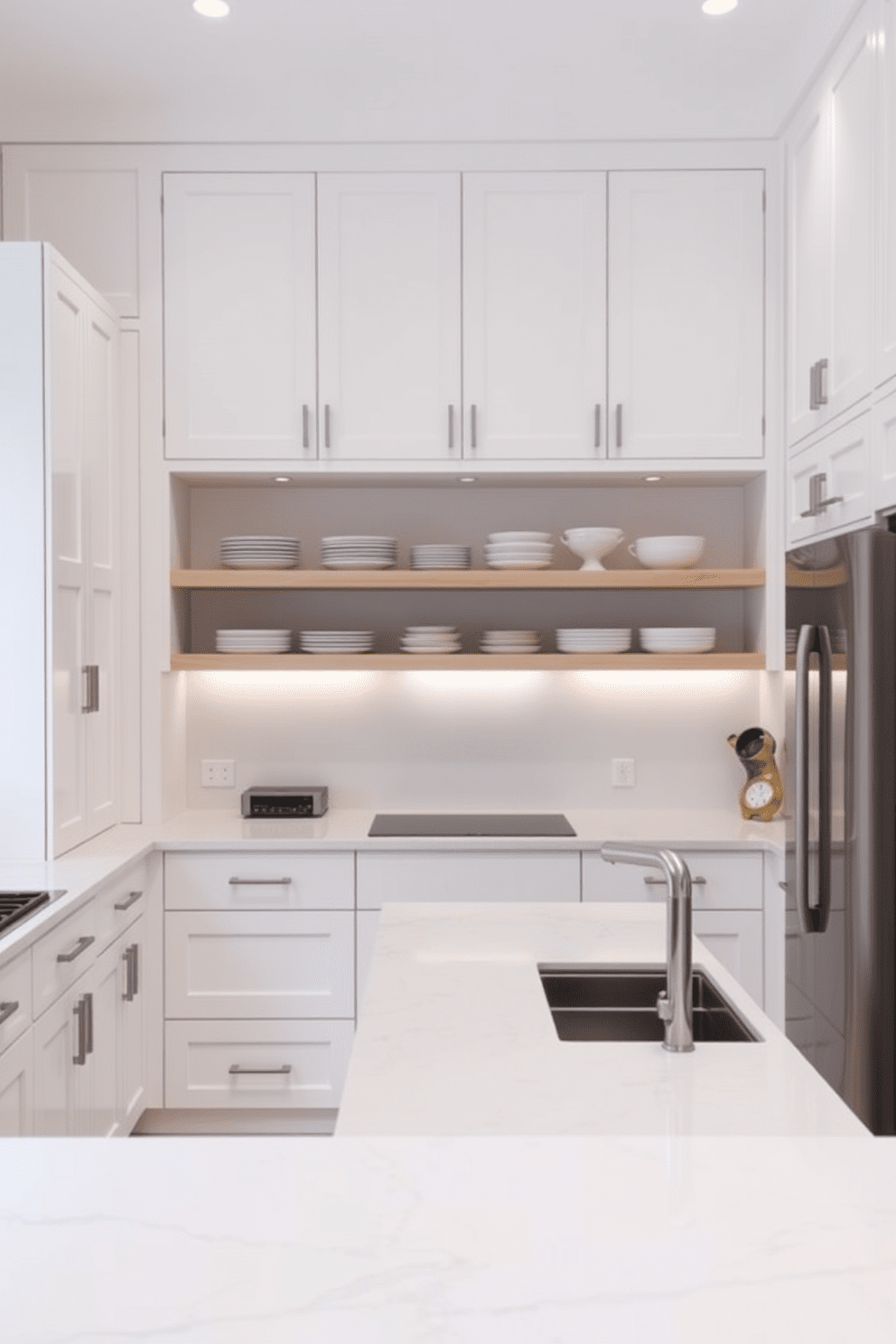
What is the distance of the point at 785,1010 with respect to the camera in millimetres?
2709

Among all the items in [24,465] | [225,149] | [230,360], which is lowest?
[24,465]

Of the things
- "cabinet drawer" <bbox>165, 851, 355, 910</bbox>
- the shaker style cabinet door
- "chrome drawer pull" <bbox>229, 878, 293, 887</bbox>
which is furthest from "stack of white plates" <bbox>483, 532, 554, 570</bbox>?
"chrome drawer pull" <bbox>229, 878, 293, 887</bbox>

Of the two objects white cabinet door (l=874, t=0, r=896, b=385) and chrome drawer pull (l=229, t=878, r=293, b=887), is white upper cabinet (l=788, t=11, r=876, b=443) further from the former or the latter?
chrome drawer pull (l=229, t=878, r=293, b=887)

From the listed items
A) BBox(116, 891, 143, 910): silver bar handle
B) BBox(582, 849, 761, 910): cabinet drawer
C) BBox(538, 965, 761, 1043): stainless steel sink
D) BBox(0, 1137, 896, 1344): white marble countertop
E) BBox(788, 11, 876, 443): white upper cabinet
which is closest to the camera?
BBox(0, 1137, 896, 1344): white marble countertop

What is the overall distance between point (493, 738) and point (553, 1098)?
8.39 feet

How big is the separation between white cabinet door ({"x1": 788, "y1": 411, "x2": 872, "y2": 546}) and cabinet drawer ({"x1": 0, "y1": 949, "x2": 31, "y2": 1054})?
6.70 ft

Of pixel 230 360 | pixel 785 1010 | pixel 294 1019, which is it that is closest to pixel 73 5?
pixel 230 360

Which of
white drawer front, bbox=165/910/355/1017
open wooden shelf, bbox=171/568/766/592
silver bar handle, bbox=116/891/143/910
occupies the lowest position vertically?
white drawer front, bbox=165/910/355/1017

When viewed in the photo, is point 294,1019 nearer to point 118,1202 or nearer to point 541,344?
point 541,344

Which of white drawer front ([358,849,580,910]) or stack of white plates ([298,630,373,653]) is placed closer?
white drawer front ([358,849,580,910])

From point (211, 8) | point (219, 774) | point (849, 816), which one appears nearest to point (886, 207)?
point (849, 816)

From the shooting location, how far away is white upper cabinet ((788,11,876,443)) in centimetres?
269

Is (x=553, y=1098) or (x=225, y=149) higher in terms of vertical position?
(x=225, y=149)

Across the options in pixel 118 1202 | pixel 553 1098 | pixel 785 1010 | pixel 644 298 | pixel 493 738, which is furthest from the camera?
pixel 493 738
